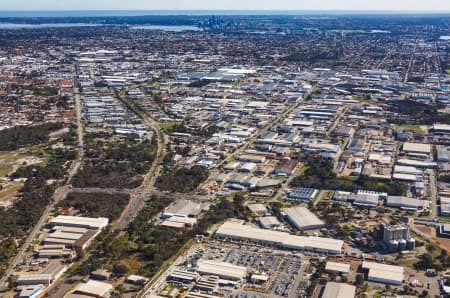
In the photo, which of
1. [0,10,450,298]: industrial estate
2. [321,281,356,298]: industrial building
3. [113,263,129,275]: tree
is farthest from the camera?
[113,263,129,275]: tree

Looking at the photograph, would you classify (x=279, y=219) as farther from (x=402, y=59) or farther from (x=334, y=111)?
(x=402, y=59)

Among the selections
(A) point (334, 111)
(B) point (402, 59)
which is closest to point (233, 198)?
(A) point (334, 111)

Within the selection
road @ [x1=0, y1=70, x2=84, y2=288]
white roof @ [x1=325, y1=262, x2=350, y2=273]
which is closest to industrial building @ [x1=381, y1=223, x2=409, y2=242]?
white roof @ [x1=325, y1=262, x2=350, y2=273]

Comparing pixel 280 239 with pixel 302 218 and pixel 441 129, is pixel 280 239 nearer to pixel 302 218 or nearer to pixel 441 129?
pixel 302 218

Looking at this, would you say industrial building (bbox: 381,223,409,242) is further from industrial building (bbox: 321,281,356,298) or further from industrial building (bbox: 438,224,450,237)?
industrial building (bbox: 321,281,356,298)

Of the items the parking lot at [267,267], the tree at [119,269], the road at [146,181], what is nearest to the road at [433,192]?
the parking lot at [267,267]

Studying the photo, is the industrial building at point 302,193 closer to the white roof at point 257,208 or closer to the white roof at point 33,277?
the white roof at point 257,208

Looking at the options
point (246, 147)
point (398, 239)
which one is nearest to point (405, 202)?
point (398, 239)
